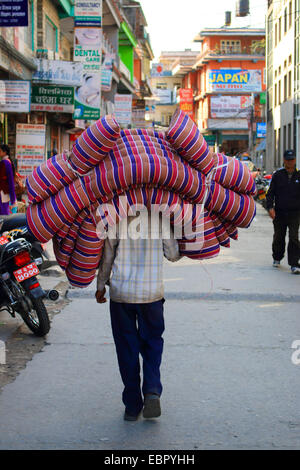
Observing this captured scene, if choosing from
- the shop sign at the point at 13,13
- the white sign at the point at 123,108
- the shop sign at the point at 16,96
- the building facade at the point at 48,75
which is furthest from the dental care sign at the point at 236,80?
the shop sign at the point at 13,13

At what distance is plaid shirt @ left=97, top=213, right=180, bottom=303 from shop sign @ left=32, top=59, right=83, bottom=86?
52.6 ft

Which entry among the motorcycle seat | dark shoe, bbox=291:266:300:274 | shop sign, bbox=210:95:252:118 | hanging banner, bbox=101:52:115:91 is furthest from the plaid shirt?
shop sign, bbox=210:95:252:118

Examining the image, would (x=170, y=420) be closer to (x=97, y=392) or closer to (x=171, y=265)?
(x=97, y=392)

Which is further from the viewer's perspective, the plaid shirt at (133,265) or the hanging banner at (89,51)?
the hanging banner at (89,51)

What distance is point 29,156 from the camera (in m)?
17.5

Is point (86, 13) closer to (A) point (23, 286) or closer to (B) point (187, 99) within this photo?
(A) point (23, 286)

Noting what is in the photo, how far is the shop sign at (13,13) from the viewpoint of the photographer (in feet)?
41.5

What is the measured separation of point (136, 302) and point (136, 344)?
0.28 meters

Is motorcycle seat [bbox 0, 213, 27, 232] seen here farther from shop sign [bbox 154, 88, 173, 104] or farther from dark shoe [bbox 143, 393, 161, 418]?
shop sign [bbox 154, 88, 173, 104]

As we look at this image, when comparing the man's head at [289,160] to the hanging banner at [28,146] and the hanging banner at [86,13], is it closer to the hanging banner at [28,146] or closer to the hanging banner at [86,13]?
the hanging banner at [28,146]

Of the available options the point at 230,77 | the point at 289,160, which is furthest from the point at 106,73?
the point at 230,77

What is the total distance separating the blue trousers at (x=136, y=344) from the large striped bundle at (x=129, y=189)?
1.10 feet

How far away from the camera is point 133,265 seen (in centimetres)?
445
